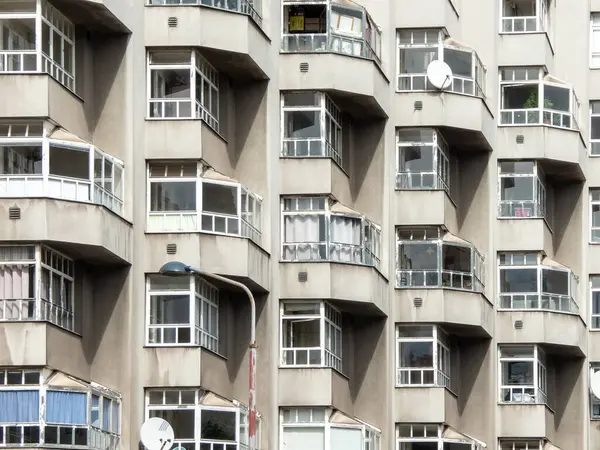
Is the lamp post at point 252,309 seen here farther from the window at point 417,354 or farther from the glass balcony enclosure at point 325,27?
the window at point 417,354

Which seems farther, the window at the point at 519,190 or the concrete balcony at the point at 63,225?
the window at the point at 519,190

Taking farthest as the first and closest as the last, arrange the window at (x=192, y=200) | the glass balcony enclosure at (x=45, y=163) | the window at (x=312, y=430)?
the window at (x=312, y=430)
the window at (x=192, y=200)
the glass balcony enclosure at (x=45, y=163)

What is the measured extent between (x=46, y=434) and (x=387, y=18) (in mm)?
20561

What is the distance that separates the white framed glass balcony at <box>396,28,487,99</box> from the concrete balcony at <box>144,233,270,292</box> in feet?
35.9

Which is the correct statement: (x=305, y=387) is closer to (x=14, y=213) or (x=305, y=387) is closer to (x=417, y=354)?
(x=417, y=354)

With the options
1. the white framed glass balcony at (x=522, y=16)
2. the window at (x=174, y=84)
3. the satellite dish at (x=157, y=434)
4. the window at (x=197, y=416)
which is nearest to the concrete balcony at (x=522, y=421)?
the white framed glass balcony at (x=522, y=16)

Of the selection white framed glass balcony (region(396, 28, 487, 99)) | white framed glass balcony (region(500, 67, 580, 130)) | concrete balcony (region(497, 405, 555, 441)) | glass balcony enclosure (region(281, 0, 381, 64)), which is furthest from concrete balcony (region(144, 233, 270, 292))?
white framed glass balcony (region(500, 67, 580, 130))

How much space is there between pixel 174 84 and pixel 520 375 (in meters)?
17.9

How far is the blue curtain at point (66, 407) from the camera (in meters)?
52.9

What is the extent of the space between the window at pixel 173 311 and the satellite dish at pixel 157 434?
2.58 m

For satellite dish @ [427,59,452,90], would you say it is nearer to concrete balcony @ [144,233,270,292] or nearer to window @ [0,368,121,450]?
concrete balcony @ [144,233,270,292]

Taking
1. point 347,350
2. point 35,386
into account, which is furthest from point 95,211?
point 347,350

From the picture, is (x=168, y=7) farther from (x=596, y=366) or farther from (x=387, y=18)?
(x=596, y=366)

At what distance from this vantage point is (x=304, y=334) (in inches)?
2498
